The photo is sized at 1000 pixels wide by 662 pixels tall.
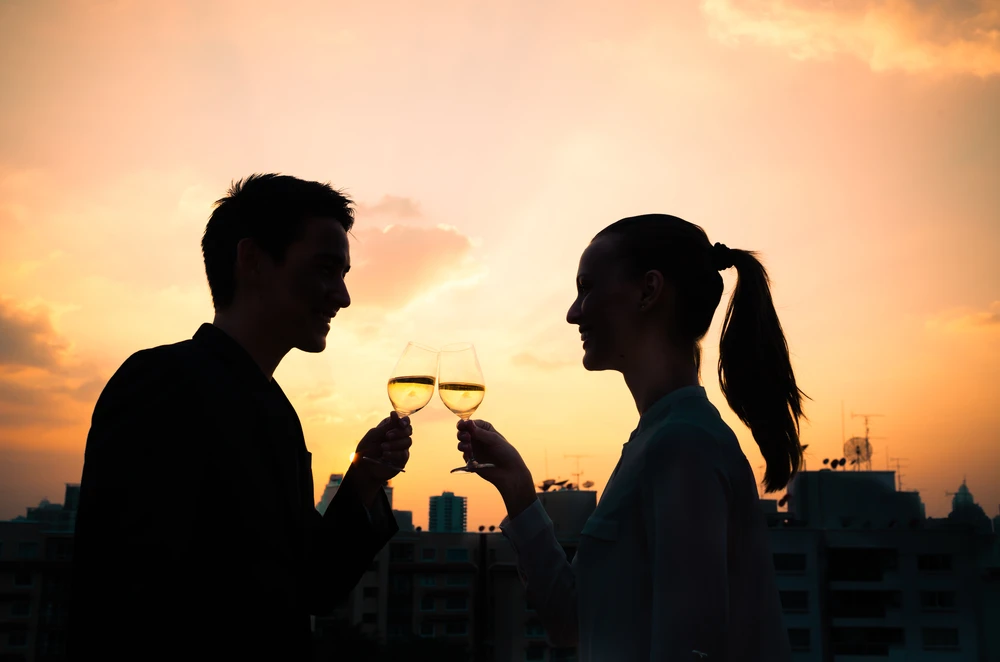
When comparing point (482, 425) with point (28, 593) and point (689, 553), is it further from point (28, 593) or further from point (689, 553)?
point (28, 593)

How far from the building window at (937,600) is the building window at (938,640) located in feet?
3.92

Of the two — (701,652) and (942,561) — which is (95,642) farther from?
(942,561)

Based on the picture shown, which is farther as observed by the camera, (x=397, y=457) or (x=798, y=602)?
(x=798, y=602)

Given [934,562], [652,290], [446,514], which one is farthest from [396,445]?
[446,514]

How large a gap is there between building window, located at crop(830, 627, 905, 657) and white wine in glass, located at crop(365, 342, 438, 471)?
155 ft

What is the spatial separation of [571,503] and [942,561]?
22.7m

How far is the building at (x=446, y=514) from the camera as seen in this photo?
86250 millimetres

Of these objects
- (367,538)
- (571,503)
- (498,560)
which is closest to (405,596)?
(498,560)

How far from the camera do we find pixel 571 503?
3972 centimetres

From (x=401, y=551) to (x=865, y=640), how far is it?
28.9 metres

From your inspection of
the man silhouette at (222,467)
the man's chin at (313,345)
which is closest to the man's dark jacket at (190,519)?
the man silhouette at (222,467)

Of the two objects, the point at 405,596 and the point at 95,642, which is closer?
the point at 95,642

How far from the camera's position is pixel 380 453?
254 cm

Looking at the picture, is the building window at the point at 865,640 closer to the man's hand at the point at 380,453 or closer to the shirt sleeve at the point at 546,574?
the man's hand at the point at 380,453
